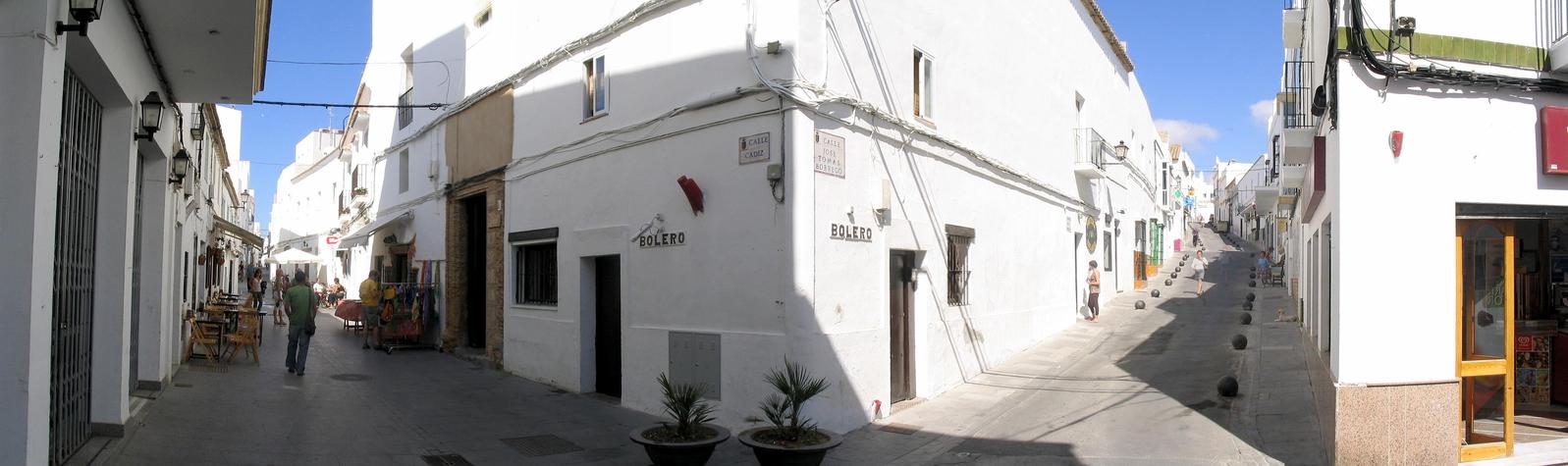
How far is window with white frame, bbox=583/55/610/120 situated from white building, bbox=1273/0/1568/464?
7.28m

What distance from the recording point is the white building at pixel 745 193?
320 inches

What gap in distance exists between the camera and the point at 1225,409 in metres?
8.73

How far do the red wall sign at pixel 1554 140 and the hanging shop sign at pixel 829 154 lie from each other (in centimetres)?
539

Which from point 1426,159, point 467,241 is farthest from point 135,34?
point 1426,159

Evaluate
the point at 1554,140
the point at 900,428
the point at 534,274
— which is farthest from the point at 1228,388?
the point at 534,274

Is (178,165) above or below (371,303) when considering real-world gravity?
above

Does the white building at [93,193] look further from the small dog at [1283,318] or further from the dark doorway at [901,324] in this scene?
the small dog at [1283,318]

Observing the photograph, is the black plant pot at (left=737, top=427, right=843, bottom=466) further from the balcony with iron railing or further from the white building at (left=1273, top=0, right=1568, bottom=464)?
the balcony with iron railing

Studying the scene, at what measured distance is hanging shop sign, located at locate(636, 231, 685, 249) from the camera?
8.97 metres

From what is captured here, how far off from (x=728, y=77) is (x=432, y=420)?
4.58 meters

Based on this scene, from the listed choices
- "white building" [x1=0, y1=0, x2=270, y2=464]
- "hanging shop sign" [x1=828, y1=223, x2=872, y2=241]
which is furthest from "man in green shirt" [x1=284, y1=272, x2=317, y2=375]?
"hanging shop sign" [x1=828, y1=223, x2=872, y2=241]

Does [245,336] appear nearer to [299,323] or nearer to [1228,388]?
[299,323]

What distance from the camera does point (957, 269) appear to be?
10.9 meters

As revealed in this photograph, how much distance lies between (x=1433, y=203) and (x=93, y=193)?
10059mm
